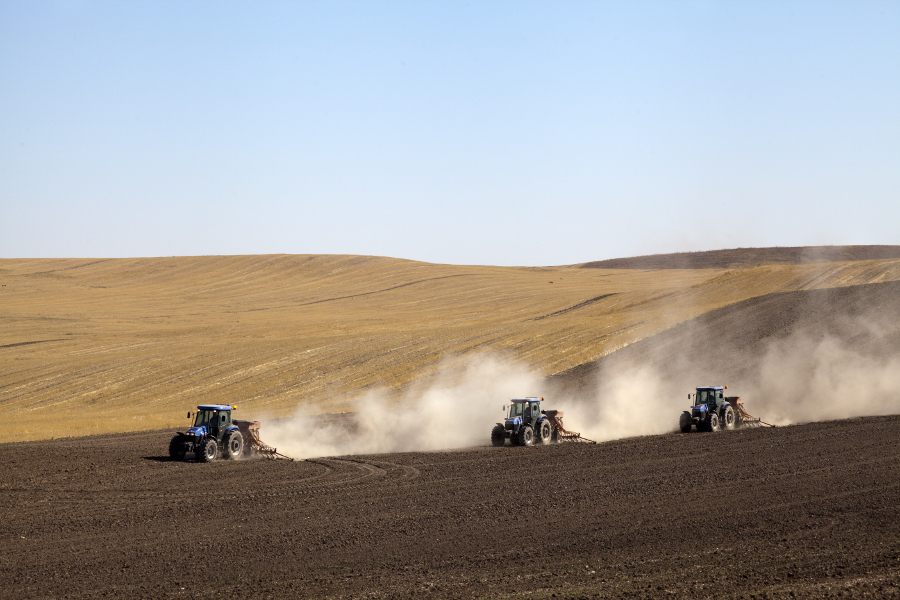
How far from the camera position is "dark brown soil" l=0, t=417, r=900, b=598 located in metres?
12.5

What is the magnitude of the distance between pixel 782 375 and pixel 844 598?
35743 millimetres

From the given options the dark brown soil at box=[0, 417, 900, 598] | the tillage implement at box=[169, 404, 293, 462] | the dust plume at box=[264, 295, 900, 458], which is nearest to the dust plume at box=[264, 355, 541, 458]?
the dust plume at box=[264, 295, 900, 458]

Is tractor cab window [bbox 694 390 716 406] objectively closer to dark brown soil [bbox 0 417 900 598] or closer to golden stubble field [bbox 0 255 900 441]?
dark brown soil [bbox 0 417 900 598]

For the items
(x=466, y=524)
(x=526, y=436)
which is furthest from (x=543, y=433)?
(x=466, y=524)

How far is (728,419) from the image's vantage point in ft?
112

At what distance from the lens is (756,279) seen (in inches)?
2734

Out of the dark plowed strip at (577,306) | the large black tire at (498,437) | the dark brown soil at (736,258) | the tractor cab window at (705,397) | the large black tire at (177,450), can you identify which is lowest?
the large black tire at (177,450)

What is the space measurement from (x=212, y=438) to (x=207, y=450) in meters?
0.52

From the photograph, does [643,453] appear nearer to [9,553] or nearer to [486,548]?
[486,548]

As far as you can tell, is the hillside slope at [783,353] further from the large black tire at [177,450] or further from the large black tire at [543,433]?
the large black tire at [177,450]

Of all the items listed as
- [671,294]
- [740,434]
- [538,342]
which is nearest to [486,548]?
[740,434]

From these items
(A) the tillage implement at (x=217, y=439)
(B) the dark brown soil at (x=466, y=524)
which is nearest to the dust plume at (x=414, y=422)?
(A) the tillage implement at (x=217, y=439)

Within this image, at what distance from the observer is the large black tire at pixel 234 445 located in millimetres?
27547

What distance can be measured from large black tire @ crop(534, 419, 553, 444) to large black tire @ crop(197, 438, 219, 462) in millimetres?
11413
